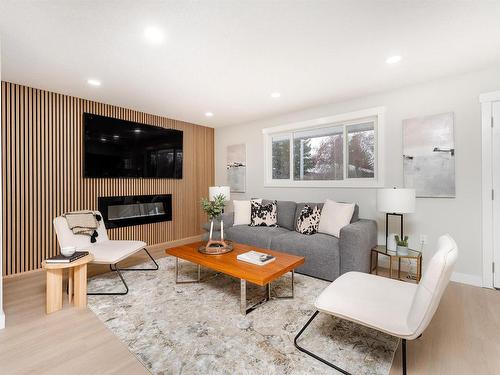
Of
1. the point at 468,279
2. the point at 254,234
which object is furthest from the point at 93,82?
the point at 468,279

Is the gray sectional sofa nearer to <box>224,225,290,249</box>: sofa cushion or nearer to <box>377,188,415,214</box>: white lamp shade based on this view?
<box>224,225,290,249</box>: sofa cushion

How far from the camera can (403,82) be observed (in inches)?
119

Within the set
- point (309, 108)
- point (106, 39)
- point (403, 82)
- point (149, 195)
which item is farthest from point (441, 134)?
point (149, 195)

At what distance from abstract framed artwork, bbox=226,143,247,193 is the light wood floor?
3.46 m

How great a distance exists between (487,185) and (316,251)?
1.99 meters

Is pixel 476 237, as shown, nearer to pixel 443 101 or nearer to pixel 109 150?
pixel 443 101

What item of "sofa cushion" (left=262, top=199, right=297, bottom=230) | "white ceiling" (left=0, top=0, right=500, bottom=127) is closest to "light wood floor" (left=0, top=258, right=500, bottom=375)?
"sofa cushion" (left=262, top=199, right=297, bottom=230)

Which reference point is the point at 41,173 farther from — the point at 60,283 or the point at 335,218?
the point at 335,218

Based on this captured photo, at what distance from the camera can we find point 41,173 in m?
3.30

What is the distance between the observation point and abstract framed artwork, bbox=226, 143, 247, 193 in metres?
5.11

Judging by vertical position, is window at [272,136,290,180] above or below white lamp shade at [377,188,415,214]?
above

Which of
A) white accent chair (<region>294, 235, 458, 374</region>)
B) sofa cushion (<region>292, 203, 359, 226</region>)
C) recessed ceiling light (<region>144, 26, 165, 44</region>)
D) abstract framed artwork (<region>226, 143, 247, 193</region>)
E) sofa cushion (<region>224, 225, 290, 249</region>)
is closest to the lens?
white accent chair (<region>294, 235, 458, 374</region>)

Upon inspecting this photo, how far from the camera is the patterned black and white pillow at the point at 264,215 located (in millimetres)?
3971

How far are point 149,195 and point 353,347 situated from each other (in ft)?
12.7
